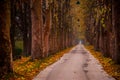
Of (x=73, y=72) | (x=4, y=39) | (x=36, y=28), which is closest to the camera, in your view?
(x=4, y=39)

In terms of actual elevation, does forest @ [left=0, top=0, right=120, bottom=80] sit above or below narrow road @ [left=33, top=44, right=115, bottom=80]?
above

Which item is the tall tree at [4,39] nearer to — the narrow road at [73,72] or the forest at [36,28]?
the forest at [36,28]

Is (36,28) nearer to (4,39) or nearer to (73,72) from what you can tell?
(73,72)

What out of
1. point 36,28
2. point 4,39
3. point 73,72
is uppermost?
point 36,28

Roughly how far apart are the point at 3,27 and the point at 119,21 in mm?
10179

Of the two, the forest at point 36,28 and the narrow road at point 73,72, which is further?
the narrow road at point 73,72

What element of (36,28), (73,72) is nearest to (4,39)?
(73,72)

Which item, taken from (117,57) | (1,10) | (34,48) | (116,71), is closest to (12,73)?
(1,10)

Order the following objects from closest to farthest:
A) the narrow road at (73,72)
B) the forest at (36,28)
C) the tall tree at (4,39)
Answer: the tall tree at (4,39)
the forest at (36,28)
the narrow road at (73,72)

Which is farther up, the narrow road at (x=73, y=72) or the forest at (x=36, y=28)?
the forest at (x=36, y=28)

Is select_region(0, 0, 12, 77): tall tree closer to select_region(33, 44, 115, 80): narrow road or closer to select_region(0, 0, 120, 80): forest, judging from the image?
select_region(0, 0, 120, 80): forest

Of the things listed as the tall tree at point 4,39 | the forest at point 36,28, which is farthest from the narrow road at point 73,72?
the forest at point 36,28

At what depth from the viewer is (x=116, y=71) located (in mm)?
20516

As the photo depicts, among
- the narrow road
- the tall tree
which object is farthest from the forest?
the narrow road
